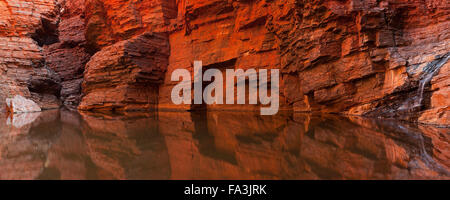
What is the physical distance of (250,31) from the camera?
9.48 m

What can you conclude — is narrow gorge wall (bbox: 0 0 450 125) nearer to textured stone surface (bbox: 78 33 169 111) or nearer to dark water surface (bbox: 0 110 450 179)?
textured stone surface (bbox: 78 33 169 111)

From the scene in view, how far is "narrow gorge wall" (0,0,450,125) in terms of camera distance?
18.9 ft

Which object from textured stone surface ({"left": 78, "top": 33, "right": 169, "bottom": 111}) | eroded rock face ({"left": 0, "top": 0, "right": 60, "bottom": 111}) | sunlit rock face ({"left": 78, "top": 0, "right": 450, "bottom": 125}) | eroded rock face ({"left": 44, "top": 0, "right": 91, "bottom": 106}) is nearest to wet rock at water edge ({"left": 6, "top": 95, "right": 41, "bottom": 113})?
eroded rock face ({"left": 0, "top": 0, "right": 60, "bottom": 111})

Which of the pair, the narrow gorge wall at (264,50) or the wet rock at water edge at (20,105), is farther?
the wet rock at water edge at (20,105)

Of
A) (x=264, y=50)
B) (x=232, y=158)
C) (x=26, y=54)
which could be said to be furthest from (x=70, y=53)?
(x=232, y=158)

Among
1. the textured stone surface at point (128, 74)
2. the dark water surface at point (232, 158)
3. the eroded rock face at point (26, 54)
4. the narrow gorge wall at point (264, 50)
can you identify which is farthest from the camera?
the eroded rock face at point (26, 54)

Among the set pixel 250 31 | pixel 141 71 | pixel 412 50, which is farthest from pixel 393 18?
pixel 141 71

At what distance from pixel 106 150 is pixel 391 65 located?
6.63 m

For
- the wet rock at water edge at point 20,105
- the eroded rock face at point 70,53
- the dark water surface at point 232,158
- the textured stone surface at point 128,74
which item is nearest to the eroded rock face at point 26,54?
the wet rock at water edge at point 20,105

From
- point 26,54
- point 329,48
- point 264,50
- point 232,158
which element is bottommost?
point 232,158

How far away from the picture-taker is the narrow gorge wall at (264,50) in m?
5.77

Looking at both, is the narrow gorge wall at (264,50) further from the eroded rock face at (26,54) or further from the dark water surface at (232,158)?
the dark water surface at (232,158)

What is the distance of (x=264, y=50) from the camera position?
30.1 ft

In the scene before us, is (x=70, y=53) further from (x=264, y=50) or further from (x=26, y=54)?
(x=264, y=50)
